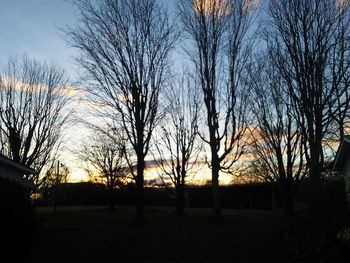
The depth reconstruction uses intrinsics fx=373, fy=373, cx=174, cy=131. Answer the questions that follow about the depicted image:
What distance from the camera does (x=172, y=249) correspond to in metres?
11.6

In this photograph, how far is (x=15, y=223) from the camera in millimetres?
9727

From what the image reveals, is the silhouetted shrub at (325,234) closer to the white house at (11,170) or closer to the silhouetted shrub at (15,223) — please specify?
the silhouetted shrub at (15,223)

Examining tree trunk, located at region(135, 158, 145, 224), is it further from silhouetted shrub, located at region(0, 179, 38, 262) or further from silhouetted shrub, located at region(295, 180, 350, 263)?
silhouetted shrub, located at region(295, 180, 350, 263)

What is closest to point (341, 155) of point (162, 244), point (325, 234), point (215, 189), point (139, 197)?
point (215, 189)

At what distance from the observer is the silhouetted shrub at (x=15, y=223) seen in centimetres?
934

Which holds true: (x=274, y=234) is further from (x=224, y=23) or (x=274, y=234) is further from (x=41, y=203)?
(x=41, y=203)

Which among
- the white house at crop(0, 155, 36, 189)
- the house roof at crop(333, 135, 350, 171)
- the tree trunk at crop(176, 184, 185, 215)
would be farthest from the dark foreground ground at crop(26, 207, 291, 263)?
the tree trunk at crop(176, 184, 185, 215)

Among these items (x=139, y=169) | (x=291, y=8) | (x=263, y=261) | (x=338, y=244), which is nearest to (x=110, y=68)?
(x=139, y=169)

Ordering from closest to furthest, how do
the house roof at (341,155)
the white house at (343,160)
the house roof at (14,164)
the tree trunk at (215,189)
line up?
the house roof at (14,164) → the tree trunk at (215,189) → the house roof at (341,155) → the white house at (343,160)

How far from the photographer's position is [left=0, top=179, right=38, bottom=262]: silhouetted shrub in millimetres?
9344

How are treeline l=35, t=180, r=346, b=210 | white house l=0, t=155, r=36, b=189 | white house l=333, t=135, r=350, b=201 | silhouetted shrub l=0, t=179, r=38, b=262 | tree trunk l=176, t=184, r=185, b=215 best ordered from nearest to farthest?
silhouetted shrub l=0, t=179, r=38, b=262
white house l=0, t=155, r=36, b=189
white house l=333, t=135, r=350, b=201
tree trunk l=176, t=184, r=185, b=215
treeline l=35, t=180, r=346, b=210

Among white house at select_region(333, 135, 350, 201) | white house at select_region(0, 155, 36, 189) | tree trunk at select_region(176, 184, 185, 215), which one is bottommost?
tree trunk at select_region(176, 184, 185, 215)

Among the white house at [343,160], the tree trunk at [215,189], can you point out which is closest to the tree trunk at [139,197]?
the tree trunk at [215,189]

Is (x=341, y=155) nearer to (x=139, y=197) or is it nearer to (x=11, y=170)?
(x=139, y=197)
